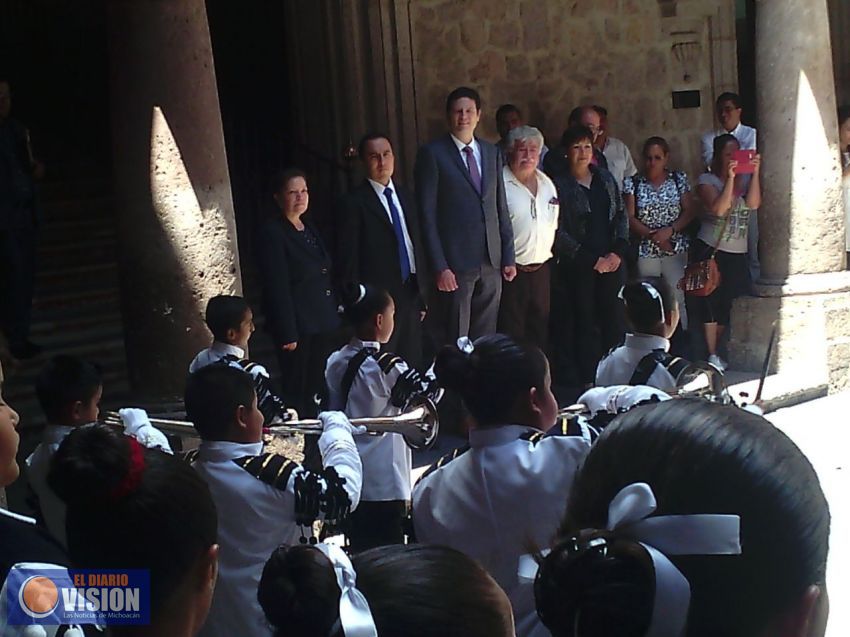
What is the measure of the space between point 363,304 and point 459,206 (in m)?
2.51

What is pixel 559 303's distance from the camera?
7.58 m

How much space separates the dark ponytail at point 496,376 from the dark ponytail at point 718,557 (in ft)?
4.76

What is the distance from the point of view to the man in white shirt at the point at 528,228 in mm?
6914

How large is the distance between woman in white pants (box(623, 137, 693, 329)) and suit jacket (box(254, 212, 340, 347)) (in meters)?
2.44

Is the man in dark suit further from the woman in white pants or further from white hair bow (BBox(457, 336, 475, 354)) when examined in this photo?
white hair bow (BBox(457, 336, 475, 354))

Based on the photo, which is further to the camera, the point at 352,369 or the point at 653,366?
the point at 352,369

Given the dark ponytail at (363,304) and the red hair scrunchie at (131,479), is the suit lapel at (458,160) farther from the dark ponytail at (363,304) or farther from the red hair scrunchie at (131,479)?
the red hair scrunchie at (131,479)

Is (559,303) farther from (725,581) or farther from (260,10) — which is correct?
(725,581)

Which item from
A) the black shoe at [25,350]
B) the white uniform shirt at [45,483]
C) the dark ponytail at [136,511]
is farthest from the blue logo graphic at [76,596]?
the black shoe at [25,350]

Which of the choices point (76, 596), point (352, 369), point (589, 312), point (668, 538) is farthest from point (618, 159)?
point (668, 538)

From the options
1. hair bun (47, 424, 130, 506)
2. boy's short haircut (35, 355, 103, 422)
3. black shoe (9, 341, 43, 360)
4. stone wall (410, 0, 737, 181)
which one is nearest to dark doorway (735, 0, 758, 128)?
stone wall (410, 0, 737, 181)

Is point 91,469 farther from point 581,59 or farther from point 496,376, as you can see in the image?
→ point 581,59

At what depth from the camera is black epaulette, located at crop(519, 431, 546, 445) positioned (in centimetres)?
285

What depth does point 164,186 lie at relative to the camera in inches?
203
